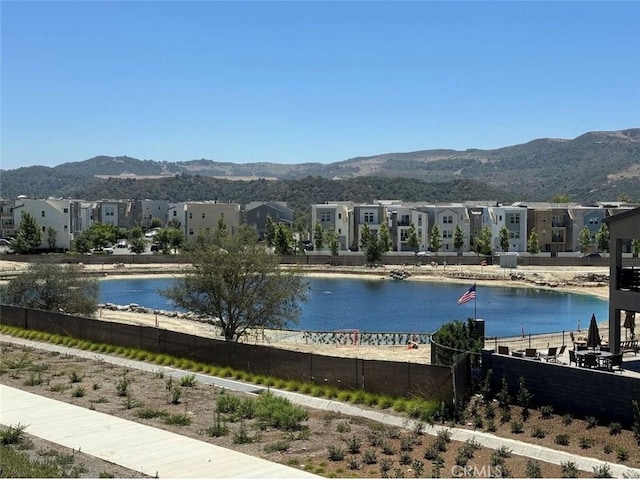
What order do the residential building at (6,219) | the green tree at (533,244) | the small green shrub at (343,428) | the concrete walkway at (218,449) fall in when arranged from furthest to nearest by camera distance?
the residential building at (6,219) → the green tree at (533,244) → the small green shrub at (343,428) → the concrete walkway at (218,449)

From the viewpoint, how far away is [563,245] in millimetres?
102625

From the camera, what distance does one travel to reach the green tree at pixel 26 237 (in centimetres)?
9700

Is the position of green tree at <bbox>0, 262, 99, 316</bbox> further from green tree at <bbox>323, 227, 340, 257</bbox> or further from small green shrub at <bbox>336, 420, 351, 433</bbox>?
green tree at <bbox>323, 227, 340, 257</bbox>

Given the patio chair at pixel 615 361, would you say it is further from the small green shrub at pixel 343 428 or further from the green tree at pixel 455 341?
the small green shrub at pixel 343 428

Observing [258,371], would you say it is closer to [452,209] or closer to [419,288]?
[419,288]

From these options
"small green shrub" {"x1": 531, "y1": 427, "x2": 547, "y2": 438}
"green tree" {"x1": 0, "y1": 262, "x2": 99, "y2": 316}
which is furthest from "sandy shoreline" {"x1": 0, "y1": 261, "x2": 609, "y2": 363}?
"small green shrub" {"x1": 531, "y1": 427, "x2": 547, "y2": 438}

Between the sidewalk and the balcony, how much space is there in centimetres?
1411

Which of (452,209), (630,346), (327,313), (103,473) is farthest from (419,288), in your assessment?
(103,473)

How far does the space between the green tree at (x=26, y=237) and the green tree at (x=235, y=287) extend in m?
67.9

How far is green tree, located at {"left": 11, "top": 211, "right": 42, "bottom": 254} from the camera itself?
318 ft

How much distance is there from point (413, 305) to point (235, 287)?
31791 mm

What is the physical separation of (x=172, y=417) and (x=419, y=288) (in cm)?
5921

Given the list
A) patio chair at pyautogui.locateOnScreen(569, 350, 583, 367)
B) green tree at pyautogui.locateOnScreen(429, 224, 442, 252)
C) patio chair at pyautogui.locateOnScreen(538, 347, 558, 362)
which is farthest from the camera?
green tree at pyautogui.locateOnScreen(429, 224, 442, 252)

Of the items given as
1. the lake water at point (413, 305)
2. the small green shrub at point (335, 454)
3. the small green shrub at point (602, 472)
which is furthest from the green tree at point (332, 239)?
the small green shrub at point (602, 472)
